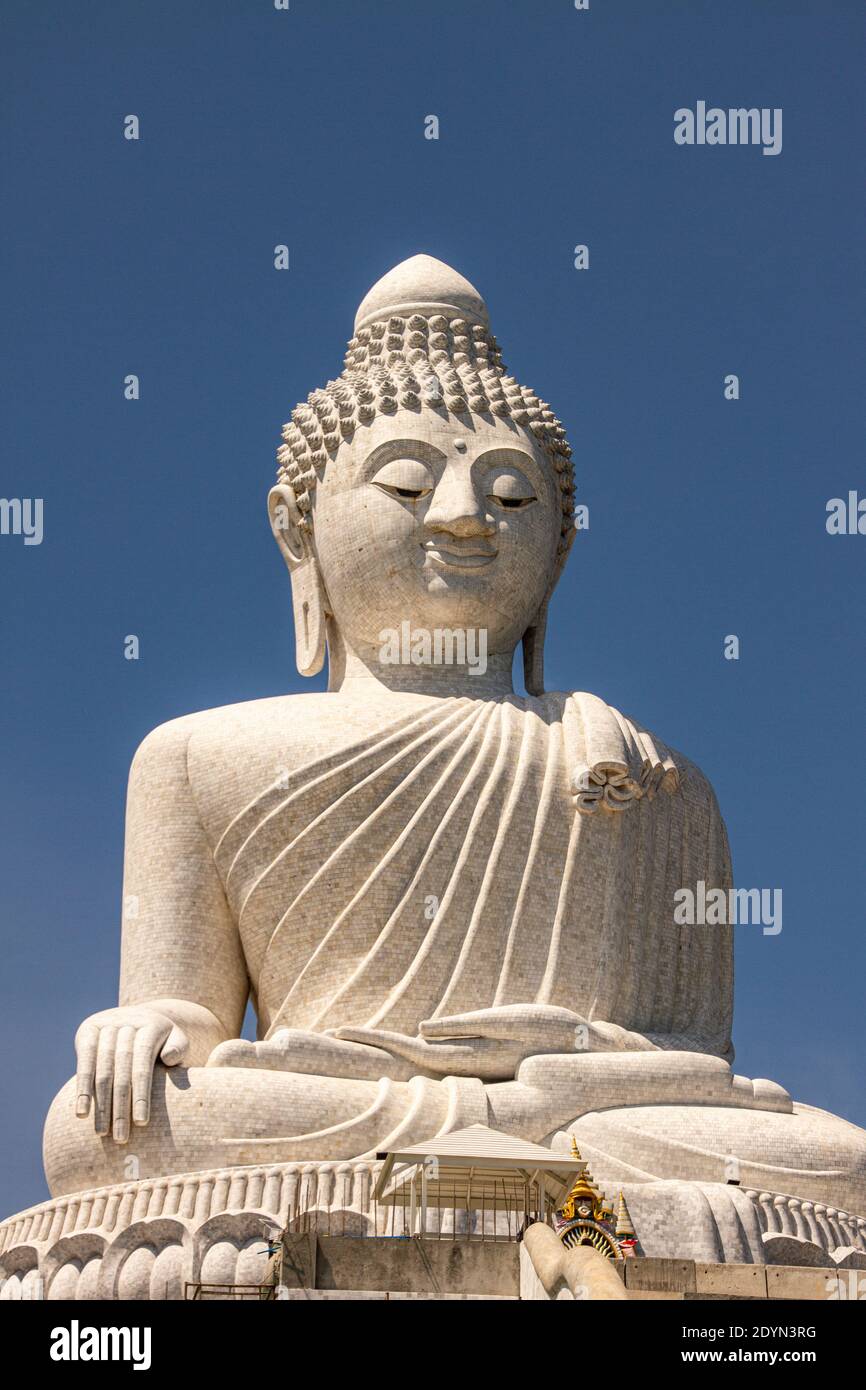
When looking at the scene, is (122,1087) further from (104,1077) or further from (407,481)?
(407,481)

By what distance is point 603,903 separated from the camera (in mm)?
15312

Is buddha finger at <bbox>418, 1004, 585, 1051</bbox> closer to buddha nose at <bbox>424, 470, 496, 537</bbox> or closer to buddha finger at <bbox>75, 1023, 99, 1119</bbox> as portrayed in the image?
buddha finger at <bbox>75, 1023, 99, 1119</bbox>

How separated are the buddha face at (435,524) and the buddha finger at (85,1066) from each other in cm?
401

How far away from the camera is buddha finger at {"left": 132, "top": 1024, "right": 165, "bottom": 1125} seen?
13445 mm

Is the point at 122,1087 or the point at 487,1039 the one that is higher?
the point at 487,1039

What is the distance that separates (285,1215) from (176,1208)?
693 mm

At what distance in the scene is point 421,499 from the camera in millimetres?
16219

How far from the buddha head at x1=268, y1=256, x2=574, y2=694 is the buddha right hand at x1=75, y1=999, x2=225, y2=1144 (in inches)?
147

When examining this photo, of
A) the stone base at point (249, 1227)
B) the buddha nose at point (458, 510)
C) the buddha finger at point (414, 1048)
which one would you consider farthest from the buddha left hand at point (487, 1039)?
the buddha nose at point (458, 510)

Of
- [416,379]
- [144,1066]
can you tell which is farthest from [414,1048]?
[416,379]

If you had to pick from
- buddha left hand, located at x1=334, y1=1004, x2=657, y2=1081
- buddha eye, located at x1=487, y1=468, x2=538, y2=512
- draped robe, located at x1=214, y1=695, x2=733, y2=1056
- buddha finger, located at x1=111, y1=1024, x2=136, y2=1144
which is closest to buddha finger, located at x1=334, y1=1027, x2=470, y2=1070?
buddha left hand, located at x1=334, y1=1004, x2=657, y2=1081

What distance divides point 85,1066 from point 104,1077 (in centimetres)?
14
